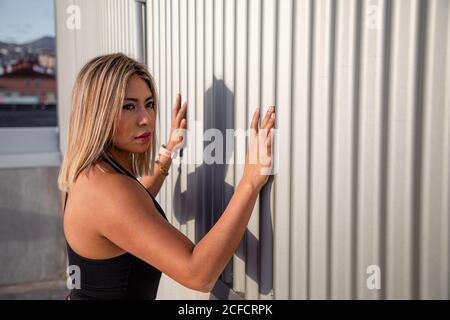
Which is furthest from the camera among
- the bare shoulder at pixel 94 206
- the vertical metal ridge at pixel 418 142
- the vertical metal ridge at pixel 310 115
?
the bare shoulder at pixel 94 206

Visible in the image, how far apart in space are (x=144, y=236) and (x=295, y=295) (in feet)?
1.87

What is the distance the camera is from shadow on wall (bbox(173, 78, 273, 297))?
1745mm

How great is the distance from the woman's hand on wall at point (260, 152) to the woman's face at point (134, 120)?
0.48 meters

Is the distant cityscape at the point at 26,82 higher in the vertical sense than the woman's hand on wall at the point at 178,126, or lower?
higher

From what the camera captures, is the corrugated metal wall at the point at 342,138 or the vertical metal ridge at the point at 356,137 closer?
the corrugated metal wall at the point at 342,138

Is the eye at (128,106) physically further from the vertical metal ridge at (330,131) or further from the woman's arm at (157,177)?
the vertical metal ridge at (330,131)

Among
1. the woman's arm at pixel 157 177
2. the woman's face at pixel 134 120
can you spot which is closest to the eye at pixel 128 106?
the woman's face at pixel 134 120

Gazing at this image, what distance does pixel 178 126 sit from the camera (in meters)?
2.38

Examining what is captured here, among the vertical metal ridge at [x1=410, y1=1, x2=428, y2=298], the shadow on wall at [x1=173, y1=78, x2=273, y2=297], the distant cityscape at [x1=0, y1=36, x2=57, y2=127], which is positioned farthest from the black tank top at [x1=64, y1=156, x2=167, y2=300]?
the distant cityscape at [x1=0, y1=36, x2=57, y2=127]

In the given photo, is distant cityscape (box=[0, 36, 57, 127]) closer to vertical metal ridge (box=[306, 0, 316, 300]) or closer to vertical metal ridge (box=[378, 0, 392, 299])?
vertical metal ridge (box=[306, 0, 316, 300])

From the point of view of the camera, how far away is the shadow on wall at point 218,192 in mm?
1745
